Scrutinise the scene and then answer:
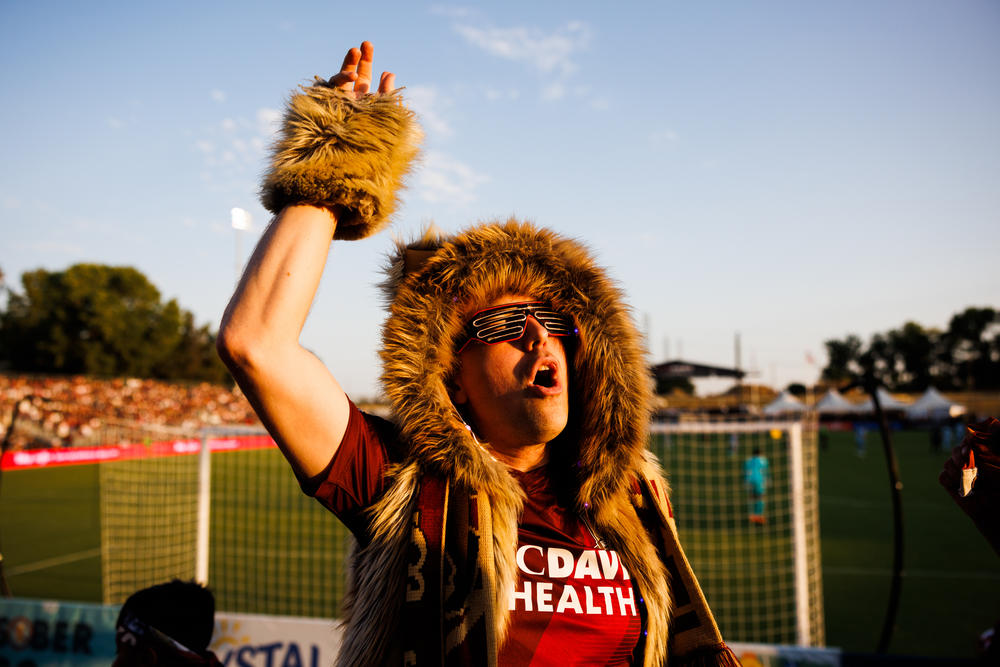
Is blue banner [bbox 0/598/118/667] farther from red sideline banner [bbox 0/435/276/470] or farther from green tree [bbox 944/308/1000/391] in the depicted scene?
green tree [bbox 944/308/1000/391]

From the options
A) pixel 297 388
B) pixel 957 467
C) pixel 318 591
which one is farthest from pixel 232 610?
pixel 957 467

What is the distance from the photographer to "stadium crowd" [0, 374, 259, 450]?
2472 cm

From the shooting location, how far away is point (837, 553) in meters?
9.31

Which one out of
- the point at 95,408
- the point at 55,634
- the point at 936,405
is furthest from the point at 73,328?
the point at 936,405

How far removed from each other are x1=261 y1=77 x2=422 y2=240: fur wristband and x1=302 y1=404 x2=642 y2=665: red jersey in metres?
0.45

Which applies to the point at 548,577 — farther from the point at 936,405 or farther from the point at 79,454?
the point at 936,405

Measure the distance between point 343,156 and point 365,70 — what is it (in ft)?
1.02

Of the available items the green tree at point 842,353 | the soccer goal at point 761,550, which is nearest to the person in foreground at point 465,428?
the soccer goal at point 761,550

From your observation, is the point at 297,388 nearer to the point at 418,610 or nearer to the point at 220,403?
the point at 418,610

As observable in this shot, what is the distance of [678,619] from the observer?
64.6 inches

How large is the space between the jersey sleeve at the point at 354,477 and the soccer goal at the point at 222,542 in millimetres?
4053

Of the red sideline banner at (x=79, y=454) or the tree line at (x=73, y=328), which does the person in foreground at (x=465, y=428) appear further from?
the tree line at (x=73, y=328)

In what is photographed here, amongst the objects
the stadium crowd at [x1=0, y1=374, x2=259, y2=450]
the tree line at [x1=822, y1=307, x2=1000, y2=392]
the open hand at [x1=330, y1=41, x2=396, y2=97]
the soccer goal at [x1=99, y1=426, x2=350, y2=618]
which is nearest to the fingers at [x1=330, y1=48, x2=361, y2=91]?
the open hand at [x1=330, y1=41, x2=396, y2=97]

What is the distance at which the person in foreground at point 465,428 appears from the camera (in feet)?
4.17
